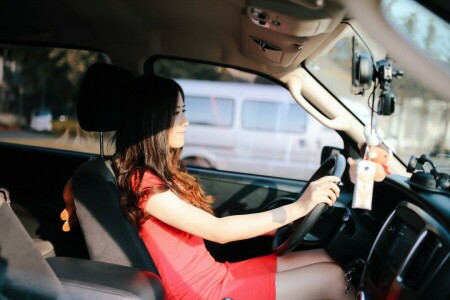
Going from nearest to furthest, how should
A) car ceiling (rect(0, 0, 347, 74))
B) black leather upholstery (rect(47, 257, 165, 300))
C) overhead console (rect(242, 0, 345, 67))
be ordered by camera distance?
1. black leather upholstery (rect(47, 257, 165, 300))
2. overhead console (rect(242, 0, 345, 67))
3. car ceiling (rect(0, 0, 347, 74))

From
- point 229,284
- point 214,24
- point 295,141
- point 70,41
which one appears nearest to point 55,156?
point 70,41

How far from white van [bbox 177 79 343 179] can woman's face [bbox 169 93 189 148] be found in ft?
19.7

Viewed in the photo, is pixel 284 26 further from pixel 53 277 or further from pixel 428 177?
pixel 53 277

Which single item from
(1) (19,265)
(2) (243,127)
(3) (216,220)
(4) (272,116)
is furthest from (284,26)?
(4) (272,116)

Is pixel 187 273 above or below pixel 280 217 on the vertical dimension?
below

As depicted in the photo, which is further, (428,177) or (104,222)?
(428,177)

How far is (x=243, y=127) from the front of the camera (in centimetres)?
866

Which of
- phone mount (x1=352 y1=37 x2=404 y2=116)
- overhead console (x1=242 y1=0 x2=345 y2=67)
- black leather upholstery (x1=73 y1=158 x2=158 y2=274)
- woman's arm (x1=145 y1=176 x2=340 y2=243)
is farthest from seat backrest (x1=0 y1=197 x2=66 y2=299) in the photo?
phone mount (x1=352 y1=37 x2=404 y2=116)

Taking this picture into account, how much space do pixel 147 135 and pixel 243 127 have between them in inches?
264

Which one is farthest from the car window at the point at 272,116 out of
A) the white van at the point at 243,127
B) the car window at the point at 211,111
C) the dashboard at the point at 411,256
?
the dashboard at the point at 411,256

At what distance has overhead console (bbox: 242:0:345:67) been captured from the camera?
1755 millimetres

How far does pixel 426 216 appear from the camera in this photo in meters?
1.77

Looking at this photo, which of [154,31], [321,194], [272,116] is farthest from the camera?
[272,116]

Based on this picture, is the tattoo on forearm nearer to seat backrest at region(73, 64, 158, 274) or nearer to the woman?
the woman
